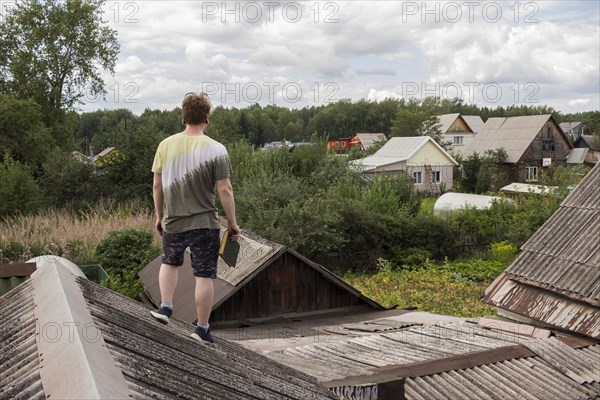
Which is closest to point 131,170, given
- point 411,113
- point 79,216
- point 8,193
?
point 79,216

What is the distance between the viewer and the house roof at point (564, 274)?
9.00 metres

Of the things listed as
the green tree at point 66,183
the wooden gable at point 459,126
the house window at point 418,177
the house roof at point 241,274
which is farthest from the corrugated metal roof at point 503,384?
the wooden gable at point 459,126

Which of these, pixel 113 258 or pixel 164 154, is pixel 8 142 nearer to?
pixel 113 258

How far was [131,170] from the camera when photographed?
1210 inches

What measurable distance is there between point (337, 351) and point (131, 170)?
81.8ft

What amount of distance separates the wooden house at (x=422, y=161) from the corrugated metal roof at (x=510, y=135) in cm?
356

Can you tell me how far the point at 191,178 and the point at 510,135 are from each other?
175ft

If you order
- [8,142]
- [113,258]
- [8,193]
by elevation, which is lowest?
[113,258]

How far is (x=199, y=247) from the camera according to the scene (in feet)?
15.3

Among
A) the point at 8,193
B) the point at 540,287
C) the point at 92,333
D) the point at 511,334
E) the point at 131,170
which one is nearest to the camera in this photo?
the point at 92,333

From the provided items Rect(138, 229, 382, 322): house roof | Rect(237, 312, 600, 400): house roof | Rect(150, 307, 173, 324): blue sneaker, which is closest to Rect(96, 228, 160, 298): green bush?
Rect(138, 229, 382, 322): house roof

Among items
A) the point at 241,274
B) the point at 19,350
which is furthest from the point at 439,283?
the point at 19,350

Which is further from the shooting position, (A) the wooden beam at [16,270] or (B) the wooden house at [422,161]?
(B) the wooden house at [422,161]

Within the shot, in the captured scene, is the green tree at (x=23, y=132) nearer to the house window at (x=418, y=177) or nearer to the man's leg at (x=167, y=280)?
the house window at (x=418, y=177)
